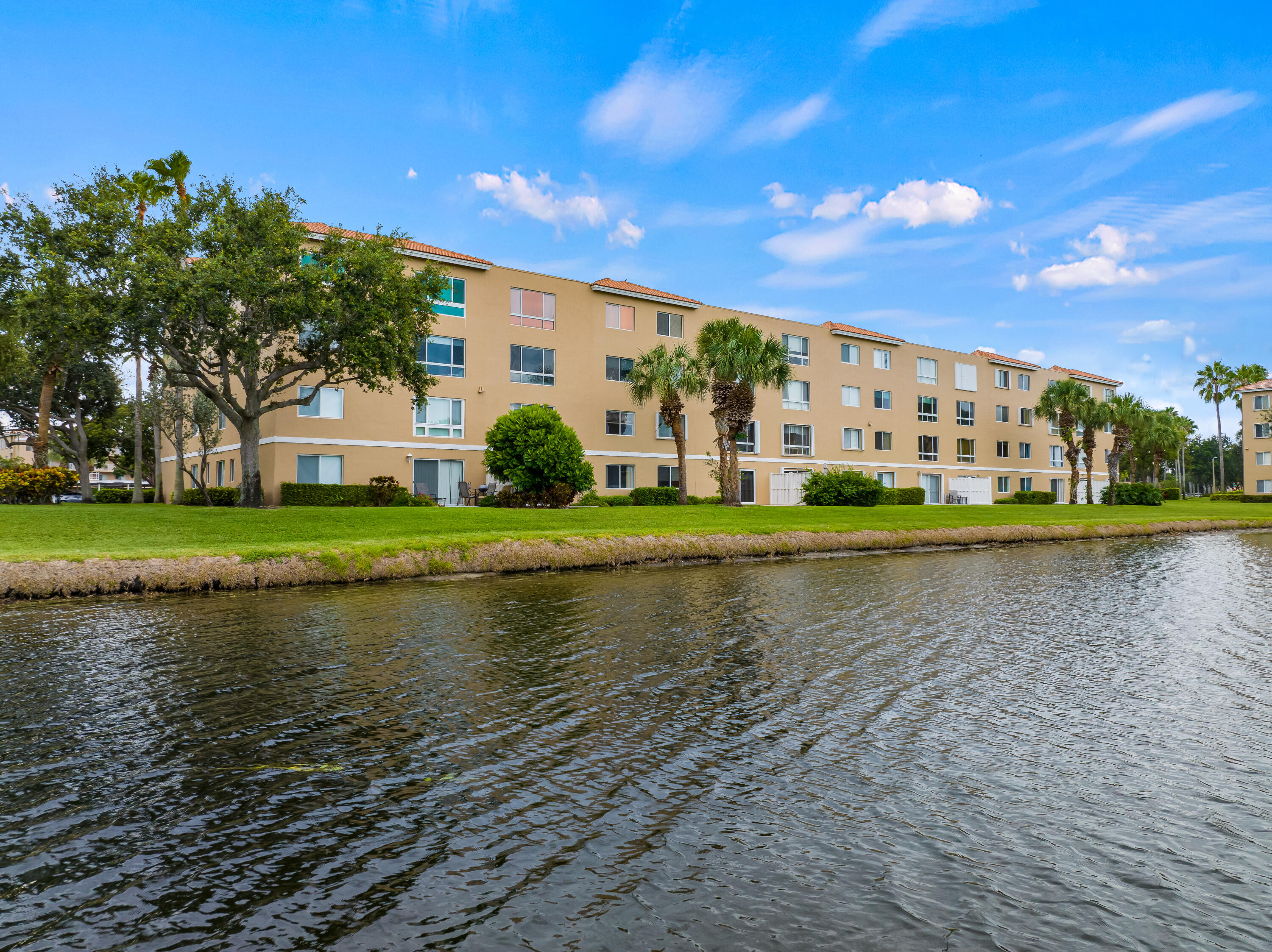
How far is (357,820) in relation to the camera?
4.50 m

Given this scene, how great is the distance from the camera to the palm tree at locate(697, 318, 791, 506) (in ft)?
123

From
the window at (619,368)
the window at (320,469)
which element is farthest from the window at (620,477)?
the window at (320,469)

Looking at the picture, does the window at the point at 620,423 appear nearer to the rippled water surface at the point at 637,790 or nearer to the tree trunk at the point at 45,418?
the tree trunk at the point at 45,418

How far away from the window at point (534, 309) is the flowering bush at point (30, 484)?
20956 millimetres

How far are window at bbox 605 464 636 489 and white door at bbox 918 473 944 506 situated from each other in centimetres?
2570

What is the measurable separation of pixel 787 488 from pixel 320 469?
26.3 m

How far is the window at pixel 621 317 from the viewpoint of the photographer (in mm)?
44000

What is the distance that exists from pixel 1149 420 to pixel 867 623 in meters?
70.0

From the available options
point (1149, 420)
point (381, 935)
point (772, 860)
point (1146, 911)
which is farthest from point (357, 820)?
point (1149, 420)

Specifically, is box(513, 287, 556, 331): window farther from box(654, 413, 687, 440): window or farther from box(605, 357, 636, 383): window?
box(654, 413, 687, 440): window

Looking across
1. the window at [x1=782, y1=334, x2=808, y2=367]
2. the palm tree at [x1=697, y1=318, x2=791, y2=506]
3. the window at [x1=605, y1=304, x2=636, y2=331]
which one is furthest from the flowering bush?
the window at [x1=782, y1=334, x2=808, y2=367]

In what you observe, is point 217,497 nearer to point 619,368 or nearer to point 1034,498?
point 619,368

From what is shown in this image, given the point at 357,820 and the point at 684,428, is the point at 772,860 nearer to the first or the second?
the point at 357,820

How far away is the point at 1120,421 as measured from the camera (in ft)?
198
